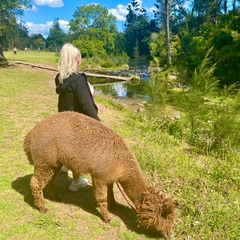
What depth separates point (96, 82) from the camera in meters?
24.2

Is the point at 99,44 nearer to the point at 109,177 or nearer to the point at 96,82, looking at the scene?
the point at 96,82

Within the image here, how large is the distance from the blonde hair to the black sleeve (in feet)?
0.68

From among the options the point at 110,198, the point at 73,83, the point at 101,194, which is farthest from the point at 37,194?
the point at 73,83

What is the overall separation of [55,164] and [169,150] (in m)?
3.85

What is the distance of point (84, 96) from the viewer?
12.7 ft

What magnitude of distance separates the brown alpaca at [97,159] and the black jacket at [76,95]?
1.44 feet

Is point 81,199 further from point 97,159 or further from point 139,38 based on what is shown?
point 139,38

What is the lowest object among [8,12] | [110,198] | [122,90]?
[110,198]

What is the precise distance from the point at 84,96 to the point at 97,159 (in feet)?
3.74

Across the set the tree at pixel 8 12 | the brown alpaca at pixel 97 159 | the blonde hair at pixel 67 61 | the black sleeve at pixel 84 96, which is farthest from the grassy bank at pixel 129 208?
the tree at pixel 8 12

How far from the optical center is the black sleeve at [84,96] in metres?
3.80

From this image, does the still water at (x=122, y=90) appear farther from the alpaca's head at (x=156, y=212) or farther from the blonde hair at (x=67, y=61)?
the alpaca's head at (x=156, y=212)

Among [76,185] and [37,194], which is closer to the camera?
[37,194]

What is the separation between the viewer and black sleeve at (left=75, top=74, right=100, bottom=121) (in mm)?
3801
